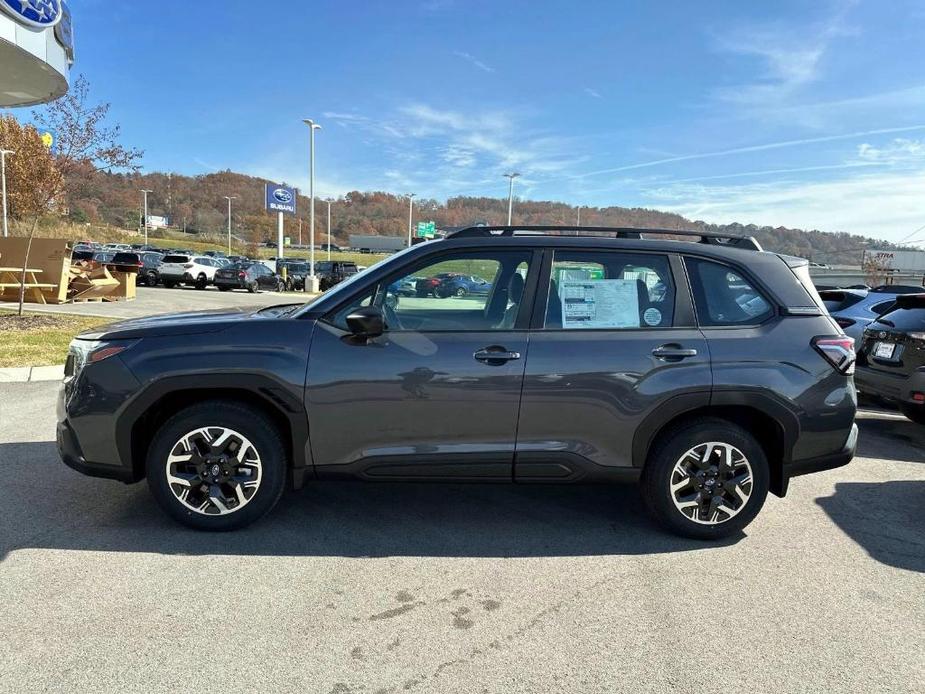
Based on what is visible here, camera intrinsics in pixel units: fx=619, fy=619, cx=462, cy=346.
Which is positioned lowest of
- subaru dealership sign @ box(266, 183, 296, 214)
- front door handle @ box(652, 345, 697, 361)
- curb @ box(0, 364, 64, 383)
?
curb @ box(0, 364, 64, 383)

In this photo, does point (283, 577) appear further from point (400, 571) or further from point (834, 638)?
point (834, 638)

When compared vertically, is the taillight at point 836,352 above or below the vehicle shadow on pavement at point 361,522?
above

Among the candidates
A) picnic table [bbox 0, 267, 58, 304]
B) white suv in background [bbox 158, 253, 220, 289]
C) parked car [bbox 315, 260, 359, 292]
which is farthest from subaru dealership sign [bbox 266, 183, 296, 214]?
picnic table [bbox 0, 267, 58, 304]

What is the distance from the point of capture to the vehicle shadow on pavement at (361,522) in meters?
3.55

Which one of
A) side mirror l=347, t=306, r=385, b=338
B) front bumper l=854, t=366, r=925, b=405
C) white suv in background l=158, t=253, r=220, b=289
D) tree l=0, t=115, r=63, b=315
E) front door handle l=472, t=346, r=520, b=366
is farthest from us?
white suv in background l=158, t=253, r=220, b=289

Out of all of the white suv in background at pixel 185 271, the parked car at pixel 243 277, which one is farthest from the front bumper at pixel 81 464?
the white suv in background at pixel 185 271

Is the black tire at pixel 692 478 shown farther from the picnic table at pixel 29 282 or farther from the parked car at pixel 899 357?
the picnic table at pixel 29 282

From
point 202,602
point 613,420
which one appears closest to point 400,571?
point 202,602

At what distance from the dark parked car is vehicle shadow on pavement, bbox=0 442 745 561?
0.21 meters

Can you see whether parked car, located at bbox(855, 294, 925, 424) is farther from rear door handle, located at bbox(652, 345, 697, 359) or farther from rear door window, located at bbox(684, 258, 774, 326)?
rear door handle, located at bbox(652, 345, 697, 359)

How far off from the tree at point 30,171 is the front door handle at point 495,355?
37.4ft

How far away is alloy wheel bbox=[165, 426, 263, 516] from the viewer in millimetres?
3539

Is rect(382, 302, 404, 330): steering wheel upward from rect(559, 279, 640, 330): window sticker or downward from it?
downward

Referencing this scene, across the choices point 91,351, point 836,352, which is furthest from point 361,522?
point 836,352
